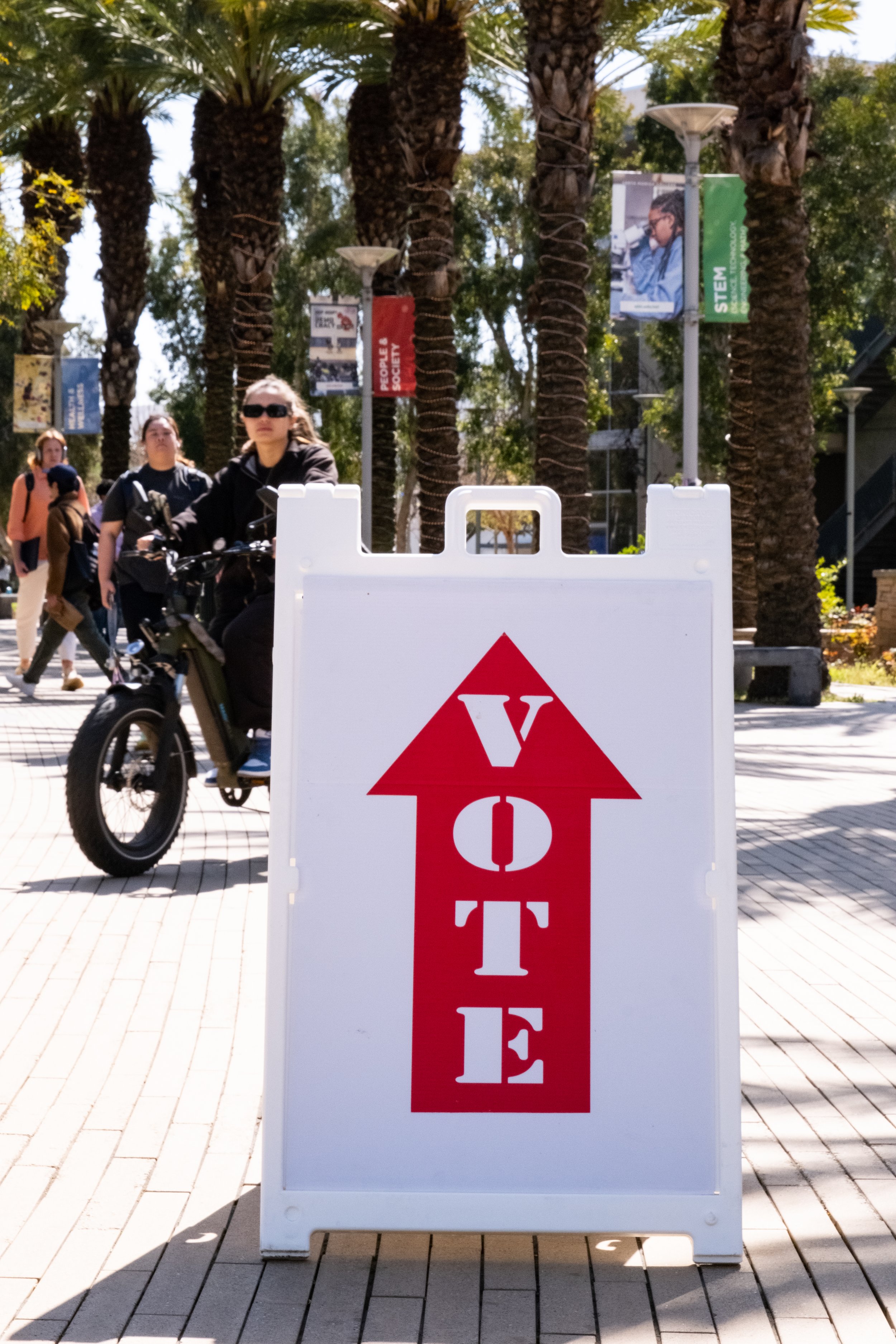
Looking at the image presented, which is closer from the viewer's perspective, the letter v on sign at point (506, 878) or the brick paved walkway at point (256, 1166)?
the brick paved walkway at point (256, 1166)

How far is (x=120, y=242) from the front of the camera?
27656 millimetres

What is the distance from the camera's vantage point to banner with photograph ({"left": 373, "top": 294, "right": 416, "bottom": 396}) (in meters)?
23.9

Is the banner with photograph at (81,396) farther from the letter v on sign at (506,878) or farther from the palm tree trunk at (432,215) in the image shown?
the letter v on sign at (506,878)

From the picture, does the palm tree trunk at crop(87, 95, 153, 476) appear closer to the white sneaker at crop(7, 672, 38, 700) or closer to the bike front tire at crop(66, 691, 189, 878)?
the white sneaker at crop(7, 672, 38, 700)

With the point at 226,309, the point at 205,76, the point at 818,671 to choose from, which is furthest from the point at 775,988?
the point at 226,309

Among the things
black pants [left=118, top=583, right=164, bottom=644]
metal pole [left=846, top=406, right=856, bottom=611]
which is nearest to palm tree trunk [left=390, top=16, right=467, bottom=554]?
black pants [left=118, top=583, right=164, bottom=644]

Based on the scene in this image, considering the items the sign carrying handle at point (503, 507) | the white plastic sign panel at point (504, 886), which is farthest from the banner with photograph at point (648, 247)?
the white plastic sign panel at point (504, 886)

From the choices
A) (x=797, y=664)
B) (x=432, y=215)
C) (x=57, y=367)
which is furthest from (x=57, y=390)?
(x=797, y=664)

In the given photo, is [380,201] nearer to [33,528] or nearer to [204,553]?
[33,528]

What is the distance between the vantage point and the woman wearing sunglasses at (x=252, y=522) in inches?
256

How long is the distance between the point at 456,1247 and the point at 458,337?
3700 cm

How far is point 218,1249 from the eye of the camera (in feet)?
9.89

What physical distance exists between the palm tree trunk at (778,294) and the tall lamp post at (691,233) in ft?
3.72

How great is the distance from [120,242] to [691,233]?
1317 centimetres
